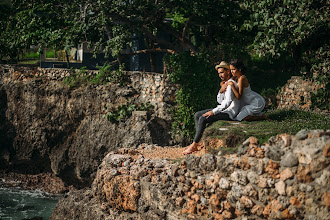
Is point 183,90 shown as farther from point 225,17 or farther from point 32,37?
point 32,37

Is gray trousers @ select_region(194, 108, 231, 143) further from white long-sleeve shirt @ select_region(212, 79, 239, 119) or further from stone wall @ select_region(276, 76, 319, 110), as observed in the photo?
stone wall @ select_region(276, 76, 319, 110)

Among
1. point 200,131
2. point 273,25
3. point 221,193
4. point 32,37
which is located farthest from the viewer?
point 32,37

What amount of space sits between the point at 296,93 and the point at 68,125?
10.3 m

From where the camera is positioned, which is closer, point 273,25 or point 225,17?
point 273,25

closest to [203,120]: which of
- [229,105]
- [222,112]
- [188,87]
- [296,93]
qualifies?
[222,112]

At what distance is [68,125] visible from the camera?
69.6 feet

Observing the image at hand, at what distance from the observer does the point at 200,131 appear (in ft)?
31.6

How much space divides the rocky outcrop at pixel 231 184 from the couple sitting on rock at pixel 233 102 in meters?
1.23

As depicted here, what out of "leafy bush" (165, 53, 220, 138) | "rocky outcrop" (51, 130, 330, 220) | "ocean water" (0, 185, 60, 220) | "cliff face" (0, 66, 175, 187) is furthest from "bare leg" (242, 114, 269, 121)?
"ocean water" (0, 185, 60, 220)

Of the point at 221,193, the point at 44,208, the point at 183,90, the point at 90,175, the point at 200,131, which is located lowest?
the point at 44,208

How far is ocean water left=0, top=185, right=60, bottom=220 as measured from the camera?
1894 cm

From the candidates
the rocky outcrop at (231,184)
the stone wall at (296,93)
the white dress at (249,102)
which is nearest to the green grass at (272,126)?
the white dress at (249,102)

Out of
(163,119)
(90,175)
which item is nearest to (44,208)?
(90,175)

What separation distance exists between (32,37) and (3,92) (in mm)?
4884
